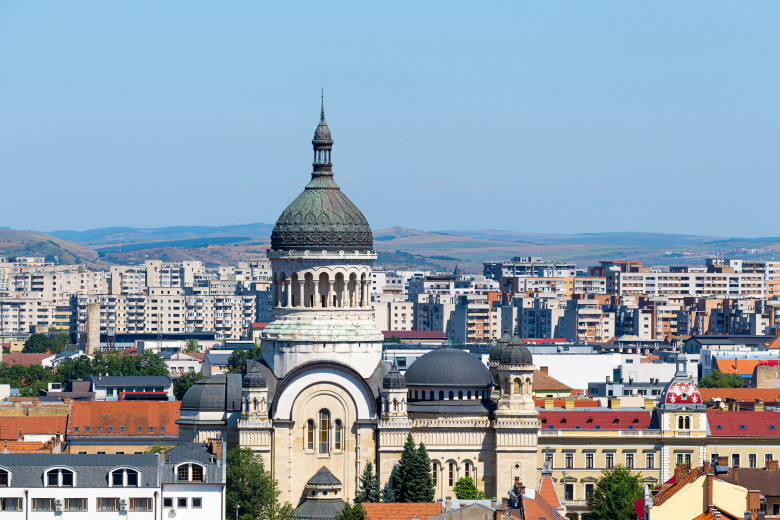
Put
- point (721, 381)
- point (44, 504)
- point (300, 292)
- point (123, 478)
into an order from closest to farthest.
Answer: point (44, 504)
point (123, 478)
point (300, 292)
point (721, 381)

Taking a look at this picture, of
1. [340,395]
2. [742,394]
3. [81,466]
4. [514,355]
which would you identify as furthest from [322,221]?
[742,394]

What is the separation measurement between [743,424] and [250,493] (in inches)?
1395

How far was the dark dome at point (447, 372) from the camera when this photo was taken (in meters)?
120

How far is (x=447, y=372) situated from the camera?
394ft

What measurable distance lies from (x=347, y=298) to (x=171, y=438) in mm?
24779

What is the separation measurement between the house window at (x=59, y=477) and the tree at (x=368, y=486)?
22.8 meters

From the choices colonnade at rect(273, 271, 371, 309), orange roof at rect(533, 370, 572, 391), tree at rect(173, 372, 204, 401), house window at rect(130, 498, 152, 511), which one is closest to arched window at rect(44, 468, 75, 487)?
house window at rect(130, 498, 152, 511)

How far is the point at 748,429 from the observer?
130000 millimetres

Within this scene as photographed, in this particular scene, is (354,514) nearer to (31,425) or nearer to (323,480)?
(323,480)

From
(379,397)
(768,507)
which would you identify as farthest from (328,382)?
(768,507)

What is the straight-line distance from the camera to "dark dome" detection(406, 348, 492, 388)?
394 feet

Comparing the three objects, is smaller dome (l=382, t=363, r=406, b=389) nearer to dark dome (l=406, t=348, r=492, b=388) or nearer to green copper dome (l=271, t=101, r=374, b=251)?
dark dome (l=406, t=348, r=492, b=388)

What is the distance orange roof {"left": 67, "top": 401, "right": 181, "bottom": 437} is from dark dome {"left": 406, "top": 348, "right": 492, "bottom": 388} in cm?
2727

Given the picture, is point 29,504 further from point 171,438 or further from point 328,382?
point 171,438
